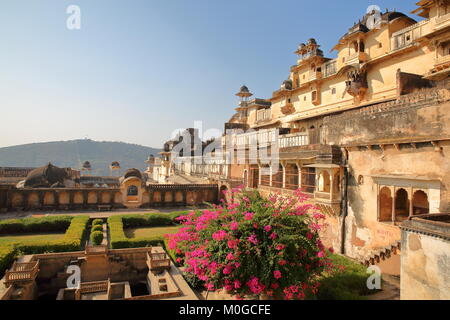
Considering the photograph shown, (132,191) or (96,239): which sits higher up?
(132,191)

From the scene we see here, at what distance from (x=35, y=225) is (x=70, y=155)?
17039 centimetres

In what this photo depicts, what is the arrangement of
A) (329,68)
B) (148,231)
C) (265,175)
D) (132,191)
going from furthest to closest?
1. (132,191)
2. (329,68)
3. (265,175)
4. (148,231)

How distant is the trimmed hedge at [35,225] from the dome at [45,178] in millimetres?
10900

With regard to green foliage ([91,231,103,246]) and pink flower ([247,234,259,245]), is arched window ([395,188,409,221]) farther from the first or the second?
green foliage ([91,231,103,246])

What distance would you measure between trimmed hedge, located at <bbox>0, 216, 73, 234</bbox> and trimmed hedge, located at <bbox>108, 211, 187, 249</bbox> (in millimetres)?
3280

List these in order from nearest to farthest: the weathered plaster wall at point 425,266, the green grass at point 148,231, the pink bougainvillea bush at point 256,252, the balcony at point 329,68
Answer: the weathered plaster wall at point 425,266 < the pink bougainvillea bush at point 256,252 < the green grass at point 148,231 < the balcony at point 329,68

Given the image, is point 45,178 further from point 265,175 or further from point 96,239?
point 265,175

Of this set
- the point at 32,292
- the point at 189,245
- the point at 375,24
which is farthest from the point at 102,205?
the point at 375,24

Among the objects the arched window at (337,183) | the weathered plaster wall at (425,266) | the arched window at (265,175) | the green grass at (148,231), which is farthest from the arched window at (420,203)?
the green grass at (148,231)

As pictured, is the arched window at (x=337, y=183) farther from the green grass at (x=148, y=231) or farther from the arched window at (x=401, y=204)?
the green grass at (x=148, y=231)

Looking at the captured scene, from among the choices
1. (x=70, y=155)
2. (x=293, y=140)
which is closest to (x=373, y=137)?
(x=293, y=140)

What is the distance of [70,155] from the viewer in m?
176

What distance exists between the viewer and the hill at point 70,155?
16188 cm

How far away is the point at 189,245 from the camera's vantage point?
33.3 feet
